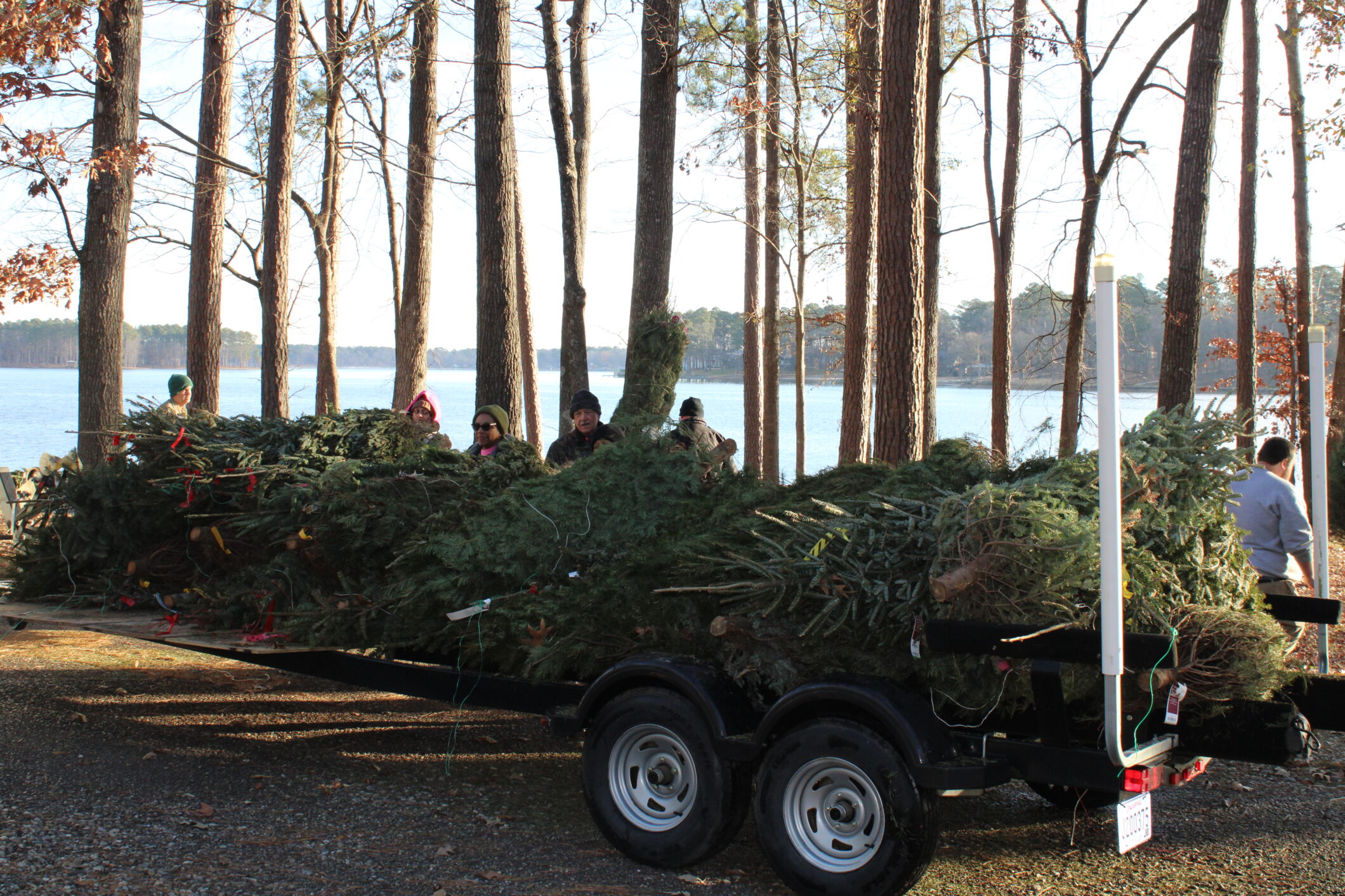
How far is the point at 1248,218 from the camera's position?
21.1 meters

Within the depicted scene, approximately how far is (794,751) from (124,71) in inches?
480

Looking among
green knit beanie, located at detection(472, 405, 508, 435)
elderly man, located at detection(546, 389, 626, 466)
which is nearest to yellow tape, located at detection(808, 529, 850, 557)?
elderly man, located at detection(546, 389, 626, 466)

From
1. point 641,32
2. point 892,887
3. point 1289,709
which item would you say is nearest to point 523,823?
point 892,887

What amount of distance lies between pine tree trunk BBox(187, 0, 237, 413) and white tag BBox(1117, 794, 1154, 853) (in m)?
14.1

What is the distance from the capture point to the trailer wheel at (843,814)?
12.9 ft

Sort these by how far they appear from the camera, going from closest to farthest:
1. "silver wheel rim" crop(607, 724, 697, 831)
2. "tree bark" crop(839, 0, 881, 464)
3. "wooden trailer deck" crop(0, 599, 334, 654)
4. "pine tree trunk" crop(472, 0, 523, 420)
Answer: "silver wheel rim" crop(607, 724, 697, 831) < "wooden trailer deck" crop(0, 599, 334, 654) < "pine tree trunk" crop(472, 0, 523, 420) < "tree bark" crop(839, 0, 881, 464)

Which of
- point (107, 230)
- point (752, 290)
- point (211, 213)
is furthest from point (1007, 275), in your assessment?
point (107, 230)

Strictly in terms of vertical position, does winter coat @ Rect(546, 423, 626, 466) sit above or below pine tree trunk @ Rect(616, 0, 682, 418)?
below

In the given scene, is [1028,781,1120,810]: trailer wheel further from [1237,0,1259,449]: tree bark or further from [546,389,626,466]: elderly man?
[1237,0,1259,449]: tree bark

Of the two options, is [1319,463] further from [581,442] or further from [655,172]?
[655,172]

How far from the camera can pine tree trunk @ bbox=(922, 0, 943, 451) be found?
660 inches

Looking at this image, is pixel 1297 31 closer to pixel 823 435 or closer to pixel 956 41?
pixel 956 41

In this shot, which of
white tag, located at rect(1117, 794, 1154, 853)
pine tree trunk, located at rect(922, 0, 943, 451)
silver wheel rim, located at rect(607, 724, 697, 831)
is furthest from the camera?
pine tree trunk, located at rect(922, 0, 943, 451)

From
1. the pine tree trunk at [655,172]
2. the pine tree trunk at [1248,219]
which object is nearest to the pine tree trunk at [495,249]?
the pine tree trunk at [655,172]
